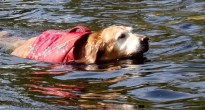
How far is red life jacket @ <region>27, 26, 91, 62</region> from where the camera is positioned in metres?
7.61

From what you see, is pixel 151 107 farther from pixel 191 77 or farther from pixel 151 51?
pixel 151 51

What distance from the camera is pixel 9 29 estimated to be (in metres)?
10.5

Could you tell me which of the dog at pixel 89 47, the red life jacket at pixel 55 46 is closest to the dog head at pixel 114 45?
the dog at pixel 89 47

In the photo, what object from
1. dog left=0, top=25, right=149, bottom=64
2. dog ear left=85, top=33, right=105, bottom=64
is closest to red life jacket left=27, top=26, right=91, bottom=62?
dog left=0, top=25, right=149, bottom=64

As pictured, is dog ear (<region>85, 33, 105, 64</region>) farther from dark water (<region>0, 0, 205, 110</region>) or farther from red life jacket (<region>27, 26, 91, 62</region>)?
dark water (<region>0, 0, 205, 110</region>)

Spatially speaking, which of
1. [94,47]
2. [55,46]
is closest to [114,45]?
[94,47]

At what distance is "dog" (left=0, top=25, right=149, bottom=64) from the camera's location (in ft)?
25.0

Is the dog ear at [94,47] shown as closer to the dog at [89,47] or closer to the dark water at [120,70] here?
the dog at [89,47]

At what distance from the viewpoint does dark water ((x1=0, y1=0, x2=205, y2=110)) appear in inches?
189

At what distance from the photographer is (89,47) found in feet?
25.4

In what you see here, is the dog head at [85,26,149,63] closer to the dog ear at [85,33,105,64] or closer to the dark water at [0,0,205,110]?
the dog ear at [85,33,105,64]

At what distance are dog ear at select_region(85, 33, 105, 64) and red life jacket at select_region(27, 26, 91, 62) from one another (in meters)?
0.14

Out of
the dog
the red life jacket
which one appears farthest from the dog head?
the red life jacket

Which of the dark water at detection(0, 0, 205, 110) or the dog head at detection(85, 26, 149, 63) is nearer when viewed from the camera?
the dark water at detection(0, 0, 205, 110)
